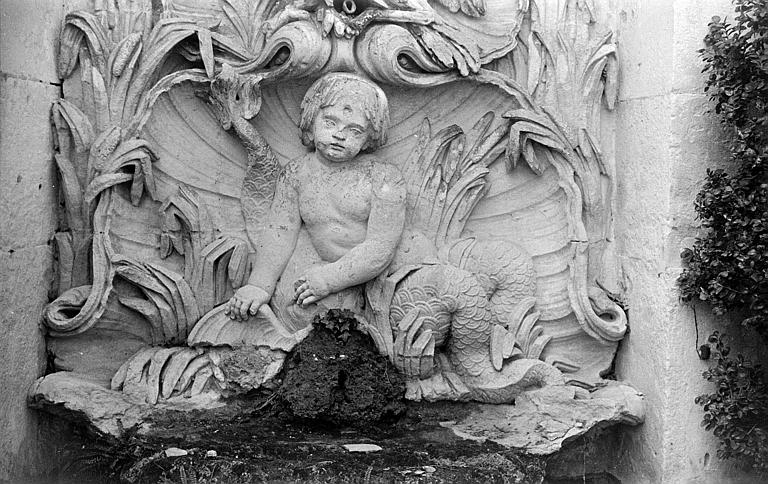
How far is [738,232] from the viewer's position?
3.84 metres

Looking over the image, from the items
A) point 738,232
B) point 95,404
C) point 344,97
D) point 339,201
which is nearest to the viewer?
point 738,232

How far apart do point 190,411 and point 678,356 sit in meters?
1.96

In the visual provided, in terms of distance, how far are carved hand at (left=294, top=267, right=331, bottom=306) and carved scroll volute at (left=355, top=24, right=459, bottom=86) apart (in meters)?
0.87

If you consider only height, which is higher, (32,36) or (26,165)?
(32,36)

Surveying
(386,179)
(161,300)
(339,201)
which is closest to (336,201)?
(339,201)

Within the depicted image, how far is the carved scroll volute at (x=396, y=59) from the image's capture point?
4.14 m

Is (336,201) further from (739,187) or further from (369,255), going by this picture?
(739,187)

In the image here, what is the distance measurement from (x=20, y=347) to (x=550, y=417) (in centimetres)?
213

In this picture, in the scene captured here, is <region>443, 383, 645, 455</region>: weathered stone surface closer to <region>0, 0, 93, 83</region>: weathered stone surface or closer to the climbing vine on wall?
the climbing vine on wall

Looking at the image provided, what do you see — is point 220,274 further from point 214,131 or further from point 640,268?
point 640,268

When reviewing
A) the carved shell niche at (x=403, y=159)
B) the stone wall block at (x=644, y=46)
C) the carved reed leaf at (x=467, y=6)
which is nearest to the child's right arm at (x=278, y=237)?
the carved shell niche at (x=403, y=159)

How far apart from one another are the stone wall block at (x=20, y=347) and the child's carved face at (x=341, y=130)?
1.22 meters

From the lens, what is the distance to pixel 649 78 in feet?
13.6

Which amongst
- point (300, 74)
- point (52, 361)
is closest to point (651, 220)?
point (300, 74)
